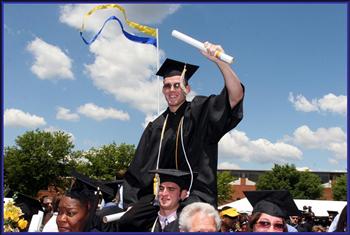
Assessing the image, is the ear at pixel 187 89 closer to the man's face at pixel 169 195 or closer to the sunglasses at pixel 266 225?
the man's face at pixel 169 195

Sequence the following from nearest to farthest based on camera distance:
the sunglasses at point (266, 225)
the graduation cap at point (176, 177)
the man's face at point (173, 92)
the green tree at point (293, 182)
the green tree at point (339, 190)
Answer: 1. the graduation cap at point (176, 177)
2. the man's face at point (173, 92)
3. the sunglasses at point (266, 225)
4. the green tree at point (293, 182)
5. the green tree at point (339, 190)

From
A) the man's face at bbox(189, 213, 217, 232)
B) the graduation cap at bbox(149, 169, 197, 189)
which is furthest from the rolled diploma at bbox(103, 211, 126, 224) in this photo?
the man's face at bbox(189, 213, 217, 232)

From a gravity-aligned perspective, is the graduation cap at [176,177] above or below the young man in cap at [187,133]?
below

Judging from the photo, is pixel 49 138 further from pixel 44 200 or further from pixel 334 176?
pixel 334 176

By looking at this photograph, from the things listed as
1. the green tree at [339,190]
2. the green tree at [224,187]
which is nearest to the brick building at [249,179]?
the green tree at [224,187]

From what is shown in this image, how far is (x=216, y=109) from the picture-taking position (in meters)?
4.49

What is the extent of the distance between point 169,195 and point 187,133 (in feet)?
2.16

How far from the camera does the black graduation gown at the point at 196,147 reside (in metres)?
4.45

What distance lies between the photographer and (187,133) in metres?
4.55

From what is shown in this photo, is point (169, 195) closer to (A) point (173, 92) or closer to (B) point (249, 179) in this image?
(A) point (173, 92)

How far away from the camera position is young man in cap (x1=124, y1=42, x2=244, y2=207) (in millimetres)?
4426

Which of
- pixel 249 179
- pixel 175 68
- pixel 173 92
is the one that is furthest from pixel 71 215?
pixel 249 179

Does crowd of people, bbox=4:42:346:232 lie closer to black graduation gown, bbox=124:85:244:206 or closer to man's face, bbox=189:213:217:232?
black graduation gown, bbox=124:85:244:206

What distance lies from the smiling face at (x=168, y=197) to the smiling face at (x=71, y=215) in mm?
814
